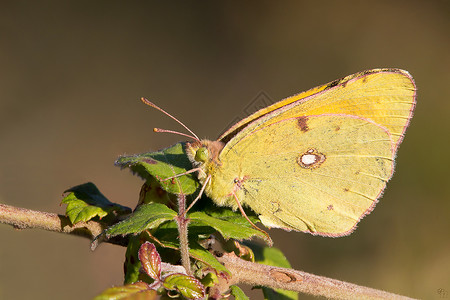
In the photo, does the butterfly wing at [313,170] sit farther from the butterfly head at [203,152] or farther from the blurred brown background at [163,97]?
the blurred brown background at [163,97]

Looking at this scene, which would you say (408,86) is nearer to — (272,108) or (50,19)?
(272,108)

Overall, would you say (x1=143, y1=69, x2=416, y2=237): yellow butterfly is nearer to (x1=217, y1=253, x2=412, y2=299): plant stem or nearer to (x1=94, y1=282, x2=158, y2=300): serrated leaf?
(x1=217, y1=253, x2=412, y2=299): plant stem

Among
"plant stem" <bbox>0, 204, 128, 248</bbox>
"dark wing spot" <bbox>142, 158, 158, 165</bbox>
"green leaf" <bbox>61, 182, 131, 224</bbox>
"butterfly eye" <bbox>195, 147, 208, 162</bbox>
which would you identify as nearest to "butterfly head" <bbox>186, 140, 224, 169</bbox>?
"butterfly eye" <bbox>195, 147, 208, 162</bbox>

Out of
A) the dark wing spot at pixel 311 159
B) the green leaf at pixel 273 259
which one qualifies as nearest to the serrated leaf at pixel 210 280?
the green leaf at pixel 273 259

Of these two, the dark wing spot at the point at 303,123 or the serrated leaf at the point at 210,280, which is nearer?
the serrated leaf at the point at 210,280

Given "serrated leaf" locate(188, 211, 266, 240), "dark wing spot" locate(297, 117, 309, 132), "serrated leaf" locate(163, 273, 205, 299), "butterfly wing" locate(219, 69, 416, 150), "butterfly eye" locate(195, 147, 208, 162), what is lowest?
"serrated leaf" locate(163, 273, 205, 299)

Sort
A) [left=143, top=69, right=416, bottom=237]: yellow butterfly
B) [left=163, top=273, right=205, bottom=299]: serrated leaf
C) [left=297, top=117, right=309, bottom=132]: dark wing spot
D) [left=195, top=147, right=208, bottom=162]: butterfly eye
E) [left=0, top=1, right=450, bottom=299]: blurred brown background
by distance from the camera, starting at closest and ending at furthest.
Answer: [left=163, top=273, right=205, bottom=299]: serrated leaf < [left=195, top=147, right=208, bottom=162]: butterfly eye < [left=143, top=69, right=416, bottom=237]: yellow butterfly < [left=297, top=117, right=309, bottom=132]: dark wing spot < [left=0, top=1, right=450, bottom=299]: blurred brown background

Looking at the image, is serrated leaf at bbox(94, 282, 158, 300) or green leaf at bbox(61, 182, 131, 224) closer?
serrated leaf at bbox(94, 282, 158, 300)
